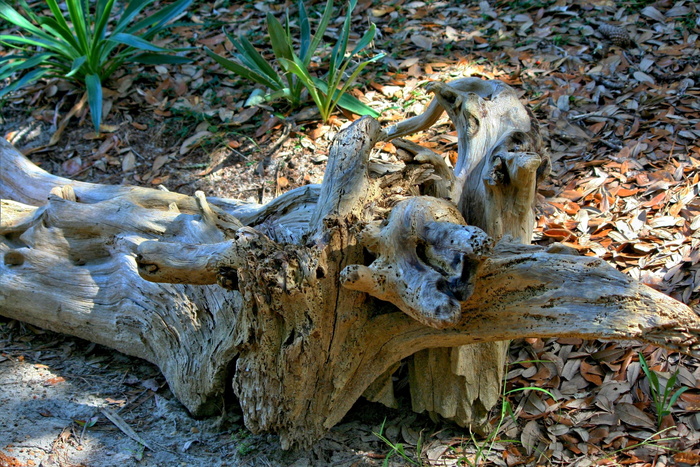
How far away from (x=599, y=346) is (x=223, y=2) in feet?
14.4

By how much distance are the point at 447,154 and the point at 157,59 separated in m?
2.34

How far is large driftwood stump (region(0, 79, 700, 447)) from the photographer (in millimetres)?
2059

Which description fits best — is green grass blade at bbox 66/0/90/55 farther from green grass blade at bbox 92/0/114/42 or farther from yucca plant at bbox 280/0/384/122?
yucca plant at bbox 280/0/384/122

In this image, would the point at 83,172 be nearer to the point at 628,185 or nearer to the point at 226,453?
the point at 226,453

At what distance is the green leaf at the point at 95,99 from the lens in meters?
4.31

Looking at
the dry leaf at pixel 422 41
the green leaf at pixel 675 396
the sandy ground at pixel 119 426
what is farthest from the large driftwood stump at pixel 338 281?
the dry leaf at pixel 422 41

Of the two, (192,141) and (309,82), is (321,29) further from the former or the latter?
(192,141)

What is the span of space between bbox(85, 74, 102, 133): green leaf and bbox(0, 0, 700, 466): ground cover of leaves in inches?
12.8

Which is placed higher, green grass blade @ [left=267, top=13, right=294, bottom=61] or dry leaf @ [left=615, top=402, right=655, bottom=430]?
green grass blade @ [left=267, top=13, right=294, bottom=61]

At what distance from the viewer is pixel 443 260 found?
208cm

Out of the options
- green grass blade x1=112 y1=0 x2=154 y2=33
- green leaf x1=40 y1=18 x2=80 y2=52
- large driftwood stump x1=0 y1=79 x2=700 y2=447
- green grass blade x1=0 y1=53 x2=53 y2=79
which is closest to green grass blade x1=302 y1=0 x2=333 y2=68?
large driftwood stump x1=0 y1=79 x2=700 y2=447

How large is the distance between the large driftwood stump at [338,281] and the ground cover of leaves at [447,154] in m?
0.19

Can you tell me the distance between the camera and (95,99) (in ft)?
14.2

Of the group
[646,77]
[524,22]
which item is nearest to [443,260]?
[646,77]
